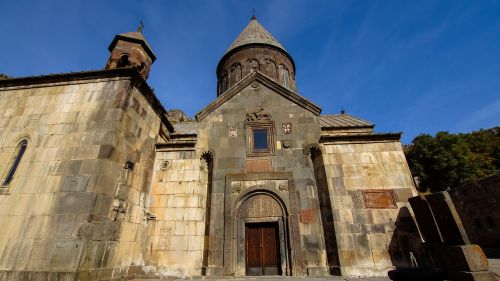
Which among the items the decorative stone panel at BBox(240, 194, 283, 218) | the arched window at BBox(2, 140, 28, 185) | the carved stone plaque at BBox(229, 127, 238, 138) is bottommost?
the decorative stone panel at BBox(240, 194, 283, 218)

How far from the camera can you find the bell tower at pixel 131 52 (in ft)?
33.5

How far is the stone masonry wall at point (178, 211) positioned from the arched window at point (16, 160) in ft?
13.6

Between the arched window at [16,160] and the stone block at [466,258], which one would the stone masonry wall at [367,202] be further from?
the arched window at [16,160]

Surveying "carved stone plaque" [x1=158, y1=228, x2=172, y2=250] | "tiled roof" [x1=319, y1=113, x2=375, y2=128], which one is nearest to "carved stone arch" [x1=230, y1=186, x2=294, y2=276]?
"carved stone plaque" [x1=158, y1=228, x2=172, y2=250]

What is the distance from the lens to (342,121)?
46.7 feet

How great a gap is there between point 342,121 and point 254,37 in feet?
33.2

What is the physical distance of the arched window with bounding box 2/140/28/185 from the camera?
24.2 feet

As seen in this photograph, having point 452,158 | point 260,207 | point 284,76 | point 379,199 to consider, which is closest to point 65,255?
point 260,207

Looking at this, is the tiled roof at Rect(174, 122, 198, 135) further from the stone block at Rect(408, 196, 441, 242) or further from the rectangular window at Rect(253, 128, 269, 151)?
the stone block at Rect(408, 196, 441, 242)

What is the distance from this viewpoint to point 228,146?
9.99 m

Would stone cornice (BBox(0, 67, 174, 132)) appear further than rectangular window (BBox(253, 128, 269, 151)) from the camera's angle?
No

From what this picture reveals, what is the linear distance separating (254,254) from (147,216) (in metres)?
4.14

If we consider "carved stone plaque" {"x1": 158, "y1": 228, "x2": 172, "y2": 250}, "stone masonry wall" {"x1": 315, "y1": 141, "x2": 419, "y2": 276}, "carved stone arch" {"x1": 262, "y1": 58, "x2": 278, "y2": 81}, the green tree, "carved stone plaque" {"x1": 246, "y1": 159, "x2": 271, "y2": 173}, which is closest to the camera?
"stone masonry wall" {"x1": 315, "y1": 141, "x2": 419, "y2": 276}

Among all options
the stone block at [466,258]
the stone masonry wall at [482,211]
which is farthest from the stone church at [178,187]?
the stone masonry wall at [482,211]
